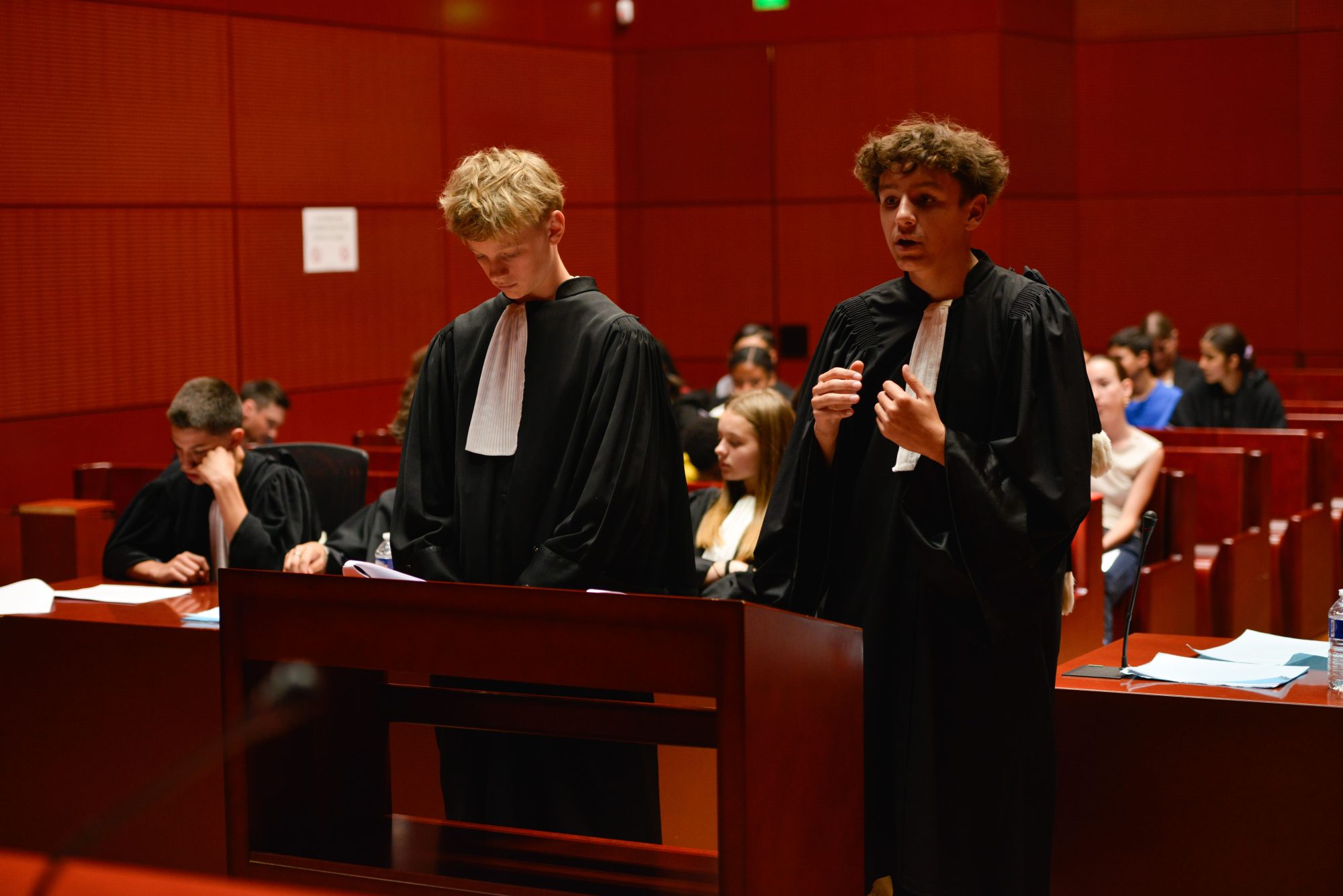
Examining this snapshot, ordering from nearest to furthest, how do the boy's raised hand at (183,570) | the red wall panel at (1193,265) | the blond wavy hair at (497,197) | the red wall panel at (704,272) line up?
the blond wavy hair at (497,197), the boy's raised hand at (183,570), the red wall panel at (704,272), the red wall panel at (1193,265)

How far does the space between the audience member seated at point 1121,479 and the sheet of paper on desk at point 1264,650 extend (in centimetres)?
232

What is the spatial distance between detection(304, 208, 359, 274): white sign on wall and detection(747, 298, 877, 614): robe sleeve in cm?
649

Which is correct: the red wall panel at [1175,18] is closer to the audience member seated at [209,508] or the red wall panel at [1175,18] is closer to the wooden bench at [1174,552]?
the wooden bench at [1174,552]

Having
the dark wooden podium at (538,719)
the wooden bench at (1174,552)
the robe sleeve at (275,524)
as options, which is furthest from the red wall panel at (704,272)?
the dark wooden podium at (538,719)

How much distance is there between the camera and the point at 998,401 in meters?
2.40

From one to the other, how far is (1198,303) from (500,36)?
5.83 meters

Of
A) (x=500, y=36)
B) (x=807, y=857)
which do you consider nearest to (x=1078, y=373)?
(x=807, y=857)

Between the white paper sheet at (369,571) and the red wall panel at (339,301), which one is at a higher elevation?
the red wall panel at (339,301)

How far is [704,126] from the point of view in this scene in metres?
10.6

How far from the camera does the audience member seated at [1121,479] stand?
570 cm

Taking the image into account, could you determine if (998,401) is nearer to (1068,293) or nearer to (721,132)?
(721,132)

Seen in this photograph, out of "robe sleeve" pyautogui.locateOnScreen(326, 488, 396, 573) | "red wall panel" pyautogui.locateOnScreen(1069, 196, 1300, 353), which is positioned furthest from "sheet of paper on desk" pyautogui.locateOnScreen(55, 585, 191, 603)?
Answer: "red wall panel" pyautogui.locateOnScreen(1069, 196, 1300, 353)

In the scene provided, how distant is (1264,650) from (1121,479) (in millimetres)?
2686

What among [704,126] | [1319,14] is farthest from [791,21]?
[1319,14]
